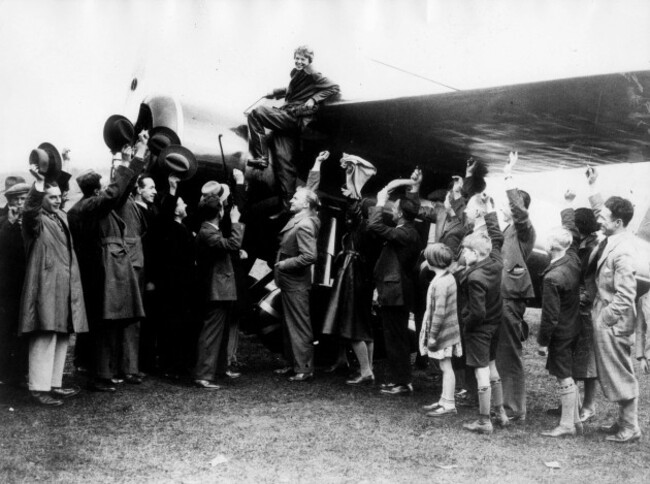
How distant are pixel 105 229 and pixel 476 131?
4062mm

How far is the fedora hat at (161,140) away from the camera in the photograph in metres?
7.29

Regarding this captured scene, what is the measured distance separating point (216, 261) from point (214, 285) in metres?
0.25

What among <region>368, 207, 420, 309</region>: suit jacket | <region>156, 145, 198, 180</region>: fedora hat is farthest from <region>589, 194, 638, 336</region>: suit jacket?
<region>156, 145, 198, 180</region>: fedora hat

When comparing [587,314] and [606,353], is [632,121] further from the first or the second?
[606,353]

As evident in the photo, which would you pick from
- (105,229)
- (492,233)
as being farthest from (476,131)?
(105,229)

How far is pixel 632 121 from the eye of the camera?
591cm

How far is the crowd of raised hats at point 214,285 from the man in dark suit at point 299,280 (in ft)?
0.25

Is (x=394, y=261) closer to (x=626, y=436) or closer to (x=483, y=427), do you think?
(x=483, y=427)

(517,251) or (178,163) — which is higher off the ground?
(178,163)

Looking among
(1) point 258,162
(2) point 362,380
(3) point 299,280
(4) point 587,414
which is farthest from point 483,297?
(1) point 258,162

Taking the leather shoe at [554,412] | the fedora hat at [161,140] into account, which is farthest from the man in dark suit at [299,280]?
the leather shoe at [554,412]

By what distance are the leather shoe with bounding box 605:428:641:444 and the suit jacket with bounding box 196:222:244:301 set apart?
360 centimetres

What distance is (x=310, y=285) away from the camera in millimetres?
6895

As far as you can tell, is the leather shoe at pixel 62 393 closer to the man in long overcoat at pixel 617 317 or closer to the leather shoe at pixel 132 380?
the leather shoe at pixel 132 380
